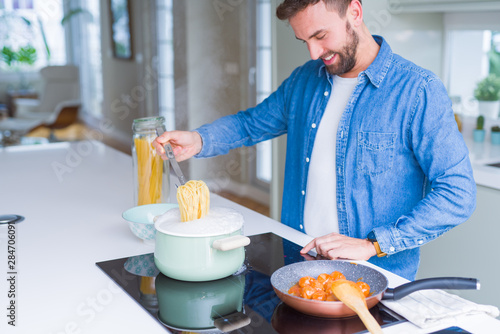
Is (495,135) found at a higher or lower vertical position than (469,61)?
lower

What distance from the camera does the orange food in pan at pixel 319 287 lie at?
99 cm

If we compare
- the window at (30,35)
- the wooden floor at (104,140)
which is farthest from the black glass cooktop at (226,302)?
the window at (30,35)

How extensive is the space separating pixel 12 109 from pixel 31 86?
3.68 ft

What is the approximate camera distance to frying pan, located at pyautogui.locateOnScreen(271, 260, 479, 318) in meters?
0.97

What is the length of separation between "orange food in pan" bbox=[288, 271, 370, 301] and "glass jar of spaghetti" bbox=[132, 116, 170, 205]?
0.64m

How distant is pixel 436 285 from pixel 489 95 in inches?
81.1

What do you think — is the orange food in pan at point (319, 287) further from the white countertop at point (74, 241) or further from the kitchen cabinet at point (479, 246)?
the kitchen cabinet at point (479, 246)

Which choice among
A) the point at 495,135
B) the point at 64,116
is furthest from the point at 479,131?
the point at 64,116

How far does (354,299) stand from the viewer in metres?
0.94

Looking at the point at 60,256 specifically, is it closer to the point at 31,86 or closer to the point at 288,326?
the point at 288,326

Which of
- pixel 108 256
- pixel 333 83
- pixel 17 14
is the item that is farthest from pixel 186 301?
pixel 17 14

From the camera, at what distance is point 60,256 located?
53.1 inches

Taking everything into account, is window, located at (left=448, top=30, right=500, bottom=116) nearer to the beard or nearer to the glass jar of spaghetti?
the beard

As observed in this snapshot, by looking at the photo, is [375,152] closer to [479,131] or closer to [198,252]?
[198,252]
